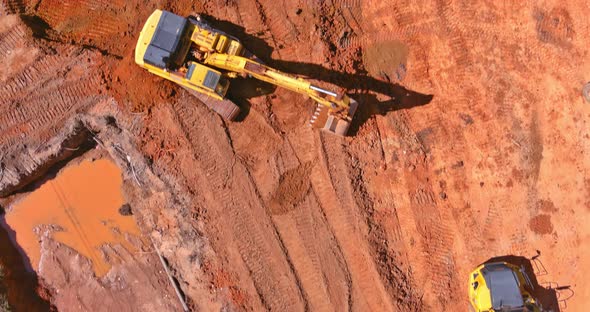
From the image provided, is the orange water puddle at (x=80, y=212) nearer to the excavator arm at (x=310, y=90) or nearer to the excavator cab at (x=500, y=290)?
the excavator arm at (x=310, y=90)

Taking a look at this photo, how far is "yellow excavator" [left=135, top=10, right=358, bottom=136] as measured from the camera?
1384 centimetres

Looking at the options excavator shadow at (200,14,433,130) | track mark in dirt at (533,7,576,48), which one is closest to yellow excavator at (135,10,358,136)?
excavator shadow at (200,14,433,130)

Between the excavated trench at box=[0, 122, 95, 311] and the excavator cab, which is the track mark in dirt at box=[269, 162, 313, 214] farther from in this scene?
the excavated trench at box=[0, 122, 95, 311]

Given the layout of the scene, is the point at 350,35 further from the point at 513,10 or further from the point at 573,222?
the point at 573,222

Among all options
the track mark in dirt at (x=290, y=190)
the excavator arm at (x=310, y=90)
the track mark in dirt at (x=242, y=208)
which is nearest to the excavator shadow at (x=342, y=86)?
the excavator arm at (x=310, y=90)

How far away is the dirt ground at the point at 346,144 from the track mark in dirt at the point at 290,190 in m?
0.05

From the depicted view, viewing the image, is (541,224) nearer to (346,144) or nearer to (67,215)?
(346,144)

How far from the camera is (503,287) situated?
47.0 ft

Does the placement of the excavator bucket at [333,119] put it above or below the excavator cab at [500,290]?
above

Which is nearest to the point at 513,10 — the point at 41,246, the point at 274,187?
the point at 274,187

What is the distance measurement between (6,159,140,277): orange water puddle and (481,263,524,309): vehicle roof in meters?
11.3

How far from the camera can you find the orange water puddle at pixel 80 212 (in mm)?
16422

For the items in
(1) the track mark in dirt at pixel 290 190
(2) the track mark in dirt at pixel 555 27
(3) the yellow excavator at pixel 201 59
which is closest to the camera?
(3) the yellow excavator at pixel 201 59

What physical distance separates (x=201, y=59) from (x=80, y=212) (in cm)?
679
